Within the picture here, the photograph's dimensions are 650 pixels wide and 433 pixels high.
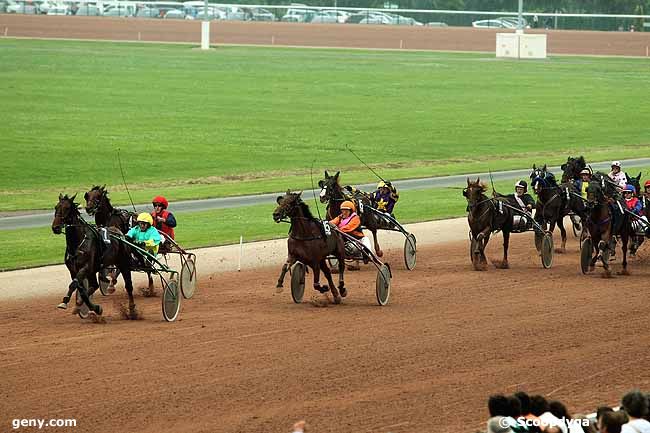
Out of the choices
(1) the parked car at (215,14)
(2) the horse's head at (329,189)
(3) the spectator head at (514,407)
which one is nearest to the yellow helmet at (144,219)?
(2) the horse's head at (329,189)

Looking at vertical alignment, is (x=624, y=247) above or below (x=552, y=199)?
below

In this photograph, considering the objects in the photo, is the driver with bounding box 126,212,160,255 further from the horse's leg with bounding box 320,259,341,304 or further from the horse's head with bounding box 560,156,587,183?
the horse's head with bounding box 560,156,587,183

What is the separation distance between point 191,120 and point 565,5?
198ft

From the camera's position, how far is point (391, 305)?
19766 millimetres

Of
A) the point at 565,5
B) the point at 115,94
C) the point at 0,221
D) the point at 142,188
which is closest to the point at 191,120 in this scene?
the point at 115,94

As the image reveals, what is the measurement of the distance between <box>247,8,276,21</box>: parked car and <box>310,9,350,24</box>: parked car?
3.21 m

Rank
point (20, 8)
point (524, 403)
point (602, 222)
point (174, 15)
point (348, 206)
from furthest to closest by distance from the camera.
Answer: point (174, 15)
point (20, 8)
point (602, 222)
point (348, 206)
point (524, 403)

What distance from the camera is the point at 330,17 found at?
96.7 meters

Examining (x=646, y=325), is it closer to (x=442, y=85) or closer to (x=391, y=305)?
(x=391, y=305)

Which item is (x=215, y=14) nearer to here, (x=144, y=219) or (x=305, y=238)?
(x=144, y=219)

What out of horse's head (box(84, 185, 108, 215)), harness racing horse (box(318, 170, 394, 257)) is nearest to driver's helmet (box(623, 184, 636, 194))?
harness racing horse (box(318, 170, 394, 257))

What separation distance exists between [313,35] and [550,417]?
8085 centimetres

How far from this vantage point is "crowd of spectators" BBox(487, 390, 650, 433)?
9.14 m

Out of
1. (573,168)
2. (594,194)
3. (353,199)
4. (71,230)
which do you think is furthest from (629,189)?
(71,230)
